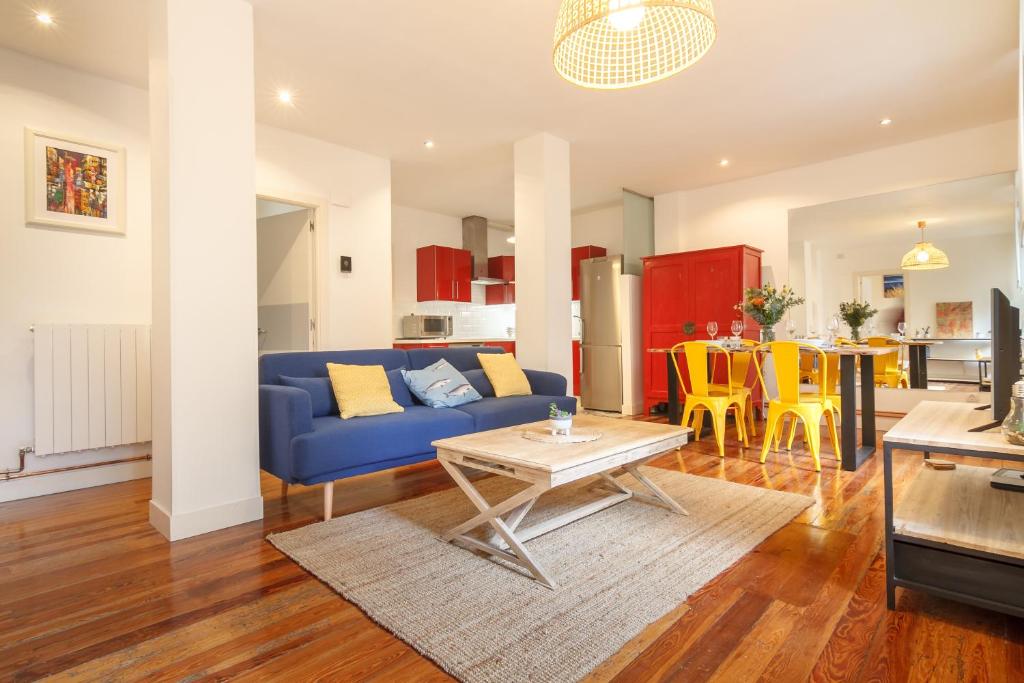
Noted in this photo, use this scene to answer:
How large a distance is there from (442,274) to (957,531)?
20.2 feet

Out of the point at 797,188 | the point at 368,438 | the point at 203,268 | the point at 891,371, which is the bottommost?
the point at 368,438

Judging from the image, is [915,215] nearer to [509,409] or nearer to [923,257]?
[923,257]

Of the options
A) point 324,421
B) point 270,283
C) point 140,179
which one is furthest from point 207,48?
point 270,283

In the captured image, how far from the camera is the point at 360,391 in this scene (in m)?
3.34

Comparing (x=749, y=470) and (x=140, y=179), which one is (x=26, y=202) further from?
(x=749, y=470)

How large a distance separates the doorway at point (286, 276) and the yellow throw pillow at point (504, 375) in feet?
5.71

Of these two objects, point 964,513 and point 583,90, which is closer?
point 964,513

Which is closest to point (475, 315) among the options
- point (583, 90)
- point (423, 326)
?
point (423, 326)

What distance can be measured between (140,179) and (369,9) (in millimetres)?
2209

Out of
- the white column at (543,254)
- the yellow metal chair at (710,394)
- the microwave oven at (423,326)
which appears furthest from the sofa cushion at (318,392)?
the microwave oven at (423,326)

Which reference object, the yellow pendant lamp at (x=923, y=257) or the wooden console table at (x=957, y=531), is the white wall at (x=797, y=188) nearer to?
the yellow pendant lamp at (x=923, y=257)

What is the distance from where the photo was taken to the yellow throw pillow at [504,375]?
4.25 metres

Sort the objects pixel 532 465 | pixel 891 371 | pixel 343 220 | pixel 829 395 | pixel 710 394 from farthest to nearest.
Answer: pixel 891 371 → pixel 343 220 → pixel 710 394 → pixel 829 395 → pixel 532 465

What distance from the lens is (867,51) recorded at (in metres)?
3.42
